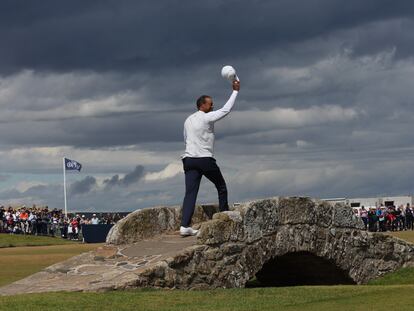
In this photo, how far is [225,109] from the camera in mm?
15727

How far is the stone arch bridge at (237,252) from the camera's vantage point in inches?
592

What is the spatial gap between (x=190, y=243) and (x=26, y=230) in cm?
4585

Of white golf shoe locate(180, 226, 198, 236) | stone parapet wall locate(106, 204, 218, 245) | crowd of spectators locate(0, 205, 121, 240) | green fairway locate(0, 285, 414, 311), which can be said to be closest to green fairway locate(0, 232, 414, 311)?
green fairway locate(0, 285, 414, 311)

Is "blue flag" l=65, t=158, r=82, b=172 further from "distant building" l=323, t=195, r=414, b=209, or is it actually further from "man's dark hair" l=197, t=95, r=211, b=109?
"man's dark hair" l=197, t=95, r=211, b=109

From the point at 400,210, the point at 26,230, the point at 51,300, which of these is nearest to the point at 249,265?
the point at 51,300

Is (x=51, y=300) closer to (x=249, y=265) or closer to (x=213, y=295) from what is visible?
(x=213, y=295)

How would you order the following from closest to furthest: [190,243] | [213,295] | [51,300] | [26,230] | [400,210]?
[51,300], [213,295], [190,243], [26,230], [400,210]

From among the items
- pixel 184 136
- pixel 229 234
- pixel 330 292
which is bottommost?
pixel 330 292

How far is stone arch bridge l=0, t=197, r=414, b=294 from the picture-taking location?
49.3ft

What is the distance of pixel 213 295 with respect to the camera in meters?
14.2

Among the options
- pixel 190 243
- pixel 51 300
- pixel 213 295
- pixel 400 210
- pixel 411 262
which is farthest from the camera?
pixel 400 210

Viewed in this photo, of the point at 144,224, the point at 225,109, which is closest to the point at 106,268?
the point at 144,224

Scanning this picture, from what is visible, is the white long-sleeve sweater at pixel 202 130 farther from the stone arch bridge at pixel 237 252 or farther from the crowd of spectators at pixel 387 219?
the crowd of spectators at pixel 387 219

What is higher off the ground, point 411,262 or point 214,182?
point 214,182
